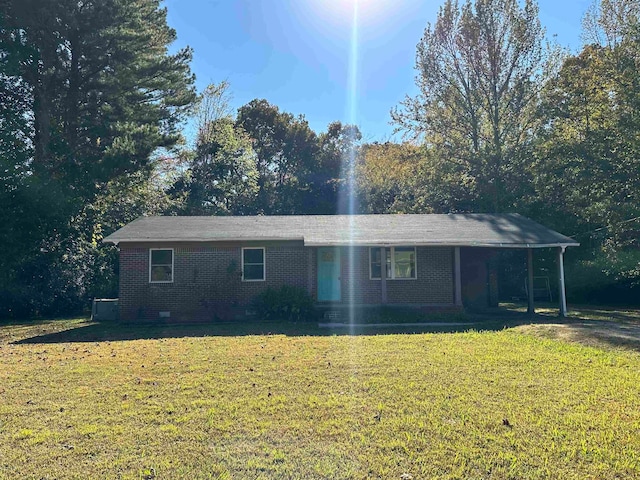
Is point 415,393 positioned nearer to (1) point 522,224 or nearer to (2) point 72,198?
(1) point 522,224

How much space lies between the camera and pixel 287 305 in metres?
14.1

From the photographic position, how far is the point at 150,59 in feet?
71.5

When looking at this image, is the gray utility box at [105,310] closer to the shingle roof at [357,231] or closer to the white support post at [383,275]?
the shingle roof at [357,231]

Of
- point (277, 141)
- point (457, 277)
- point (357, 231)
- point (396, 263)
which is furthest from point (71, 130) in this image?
point (277, 141)

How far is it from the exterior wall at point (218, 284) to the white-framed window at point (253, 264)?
5.4 inches

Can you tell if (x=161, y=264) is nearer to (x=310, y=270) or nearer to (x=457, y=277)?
(x=310, y=270)

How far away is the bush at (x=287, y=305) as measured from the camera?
1402 centimetres

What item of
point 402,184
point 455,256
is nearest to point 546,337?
point 455,256

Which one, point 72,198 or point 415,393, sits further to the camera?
point 72,198

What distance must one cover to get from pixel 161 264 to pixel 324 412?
35.6 ft

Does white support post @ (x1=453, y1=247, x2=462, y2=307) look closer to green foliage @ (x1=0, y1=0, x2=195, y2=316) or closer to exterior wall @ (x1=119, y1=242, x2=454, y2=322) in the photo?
exterior wall @ (x1=119, y1=242, x2=454, y2=322)

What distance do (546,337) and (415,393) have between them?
6136 millimetres

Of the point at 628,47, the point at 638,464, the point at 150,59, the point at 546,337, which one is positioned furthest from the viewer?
the point at 150,59

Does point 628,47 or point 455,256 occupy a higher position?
point 628,47
